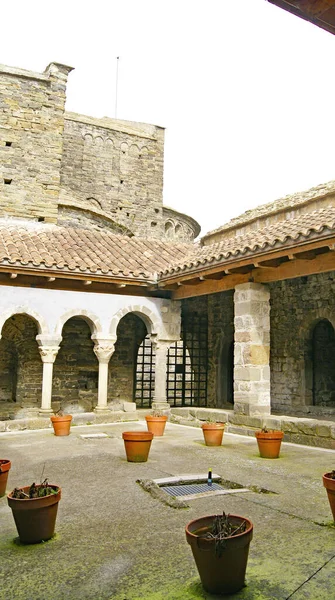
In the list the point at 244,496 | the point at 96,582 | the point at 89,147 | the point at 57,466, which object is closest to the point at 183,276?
the point at 57,466

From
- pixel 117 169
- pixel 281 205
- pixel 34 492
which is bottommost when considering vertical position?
pixel 34 492

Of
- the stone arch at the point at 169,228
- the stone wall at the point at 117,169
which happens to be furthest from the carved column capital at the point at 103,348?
the stone arch at the point at 169,228

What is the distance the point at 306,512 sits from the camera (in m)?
3.61

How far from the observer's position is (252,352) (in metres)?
7.81

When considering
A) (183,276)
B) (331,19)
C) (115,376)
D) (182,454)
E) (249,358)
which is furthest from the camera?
(115,376)

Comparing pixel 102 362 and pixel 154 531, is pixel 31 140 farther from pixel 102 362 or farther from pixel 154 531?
pixel 154 531

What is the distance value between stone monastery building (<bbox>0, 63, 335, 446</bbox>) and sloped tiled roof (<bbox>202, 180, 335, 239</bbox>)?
6cm

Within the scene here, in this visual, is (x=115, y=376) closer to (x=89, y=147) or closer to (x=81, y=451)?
(x=81, y=451)

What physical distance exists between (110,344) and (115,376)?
8.26ft

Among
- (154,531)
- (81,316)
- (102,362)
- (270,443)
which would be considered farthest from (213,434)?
(81,316)

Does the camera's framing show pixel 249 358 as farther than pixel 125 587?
Yes

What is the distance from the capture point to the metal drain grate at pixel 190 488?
4.26 metres

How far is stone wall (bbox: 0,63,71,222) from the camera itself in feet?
45.3

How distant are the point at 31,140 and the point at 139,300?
7.02 m
